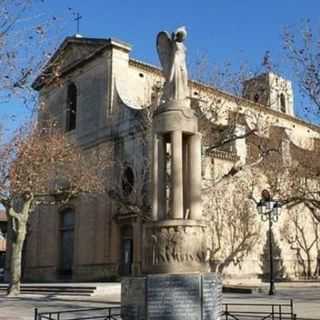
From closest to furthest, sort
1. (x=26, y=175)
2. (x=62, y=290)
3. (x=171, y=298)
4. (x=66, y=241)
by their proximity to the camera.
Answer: (x=171, y=298)
(x=26, y=175)
(x=62, y=290)
(x=66, y=241)

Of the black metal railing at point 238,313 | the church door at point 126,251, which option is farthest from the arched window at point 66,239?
the black metal railing at point 238,313

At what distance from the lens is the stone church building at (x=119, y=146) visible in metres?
25.8

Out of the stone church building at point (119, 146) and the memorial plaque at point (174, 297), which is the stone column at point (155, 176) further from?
the stone church building at point (119, 146)

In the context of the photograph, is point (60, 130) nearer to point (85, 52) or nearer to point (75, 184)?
point (85, 52)

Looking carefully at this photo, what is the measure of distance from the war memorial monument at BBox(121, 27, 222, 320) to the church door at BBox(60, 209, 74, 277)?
2272 centimetres

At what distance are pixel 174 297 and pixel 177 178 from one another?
7.56 ft

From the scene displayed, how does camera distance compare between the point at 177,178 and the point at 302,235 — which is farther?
the point at 302,235

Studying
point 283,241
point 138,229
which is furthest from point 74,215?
point 283,241

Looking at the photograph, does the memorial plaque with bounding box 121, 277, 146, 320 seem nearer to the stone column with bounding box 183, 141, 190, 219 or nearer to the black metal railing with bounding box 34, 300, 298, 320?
the black metal railing with bounding box 34, 300, 298, 320

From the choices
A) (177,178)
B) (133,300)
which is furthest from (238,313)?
(177,178)

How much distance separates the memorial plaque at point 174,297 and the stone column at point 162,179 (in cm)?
150

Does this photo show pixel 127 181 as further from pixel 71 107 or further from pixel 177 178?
pixel 177 178

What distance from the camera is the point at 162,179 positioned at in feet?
35.6

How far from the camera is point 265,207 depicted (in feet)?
75.7
